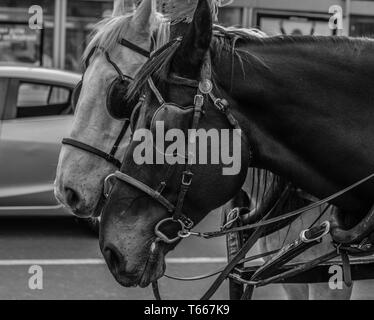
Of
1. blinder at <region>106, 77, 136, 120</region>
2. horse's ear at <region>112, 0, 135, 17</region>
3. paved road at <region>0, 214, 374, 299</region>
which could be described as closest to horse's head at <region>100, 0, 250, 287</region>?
blinder at <region>106, 77, 136, 120</region>

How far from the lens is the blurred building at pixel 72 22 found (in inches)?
434

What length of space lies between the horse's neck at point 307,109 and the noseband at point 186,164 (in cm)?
7

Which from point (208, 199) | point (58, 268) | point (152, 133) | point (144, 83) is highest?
point (144, 83)

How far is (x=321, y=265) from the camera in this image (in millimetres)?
2812

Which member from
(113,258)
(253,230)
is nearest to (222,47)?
(113,258)

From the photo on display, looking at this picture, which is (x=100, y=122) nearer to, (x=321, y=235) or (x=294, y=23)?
(x=321, y=235)

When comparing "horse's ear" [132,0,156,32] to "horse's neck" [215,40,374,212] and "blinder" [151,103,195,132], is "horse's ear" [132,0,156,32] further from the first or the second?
"blinder" [151,103,195,132]

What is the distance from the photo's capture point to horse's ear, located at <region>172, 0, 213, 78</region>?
223cm

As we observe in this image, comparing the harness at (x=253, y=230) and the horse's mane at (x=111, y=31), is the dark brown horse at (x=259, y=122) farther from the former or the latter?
the horse's mane at (x=111, y=31)

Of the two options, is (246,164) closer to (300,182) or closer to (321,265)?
(300,182)

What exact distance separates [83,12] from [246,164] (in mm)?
9351

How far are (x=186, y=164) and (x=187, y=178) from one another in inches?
1.7

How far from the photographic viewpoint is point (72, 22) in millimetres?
11258

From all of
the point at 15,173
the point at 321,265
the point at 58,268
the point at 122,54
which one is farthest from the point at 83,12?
the point at 321,265
